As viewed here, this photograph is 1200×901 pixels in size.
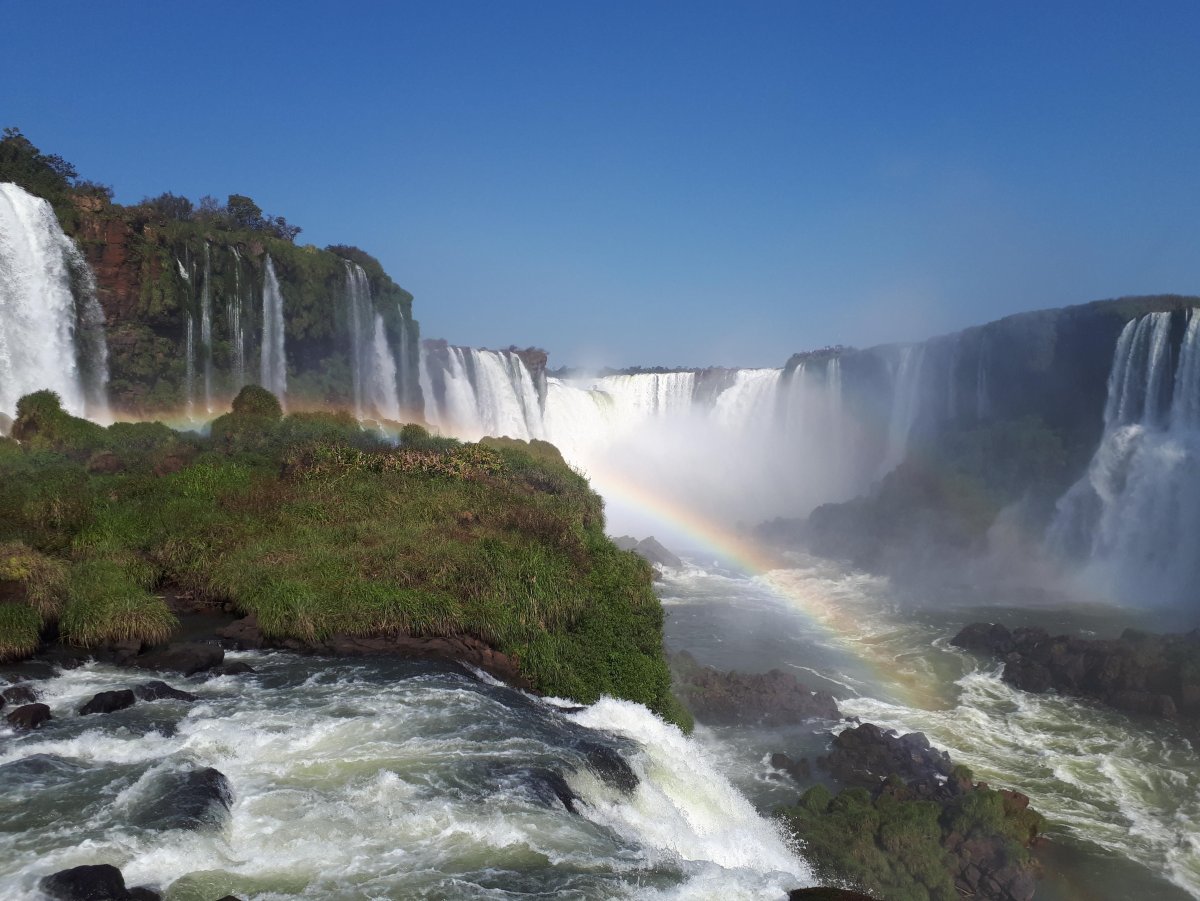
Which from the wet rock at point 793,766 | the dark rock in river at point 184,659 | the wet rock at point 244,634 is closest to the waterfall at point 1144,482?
the wet rock at point 793,766

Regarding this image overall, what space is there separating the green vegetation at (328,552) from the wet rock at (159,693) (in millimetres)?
1974

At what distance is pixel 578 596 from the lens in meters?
13.5

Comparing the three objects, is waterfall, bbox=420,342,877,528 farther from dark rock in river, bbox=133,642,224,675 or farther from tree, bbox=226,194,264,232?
dark rock in river, bbox=133,642,224,675

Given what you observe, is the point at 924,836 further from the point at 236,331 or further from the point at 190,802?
the point at 236,331

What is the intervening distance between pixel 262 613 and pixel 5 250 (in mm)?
22650

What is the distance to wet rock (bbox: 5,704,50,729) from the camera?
802 centimetres

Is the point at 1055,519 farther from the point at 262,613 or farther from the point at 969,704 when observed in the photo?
the point at 262,613

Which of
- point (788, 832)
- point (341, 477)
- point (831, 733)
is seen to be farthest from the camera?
point (341, 477)

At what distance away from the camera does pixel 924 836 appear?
432 inches

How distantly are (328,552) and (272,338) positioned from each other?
29.1m

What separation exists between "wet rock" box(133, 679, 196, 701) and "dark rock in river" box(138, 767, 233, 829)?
221 cm

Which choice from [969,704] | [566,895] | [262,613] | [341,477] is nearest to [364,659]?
[262,613]

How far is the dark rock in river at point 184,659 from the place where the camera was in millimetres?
10219

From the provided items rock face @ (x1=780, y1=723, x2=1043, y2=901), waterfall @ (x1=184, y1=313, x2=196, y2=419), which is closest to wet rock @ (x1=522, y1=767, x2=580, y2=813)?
rock face @ (x1=780, y1=723, x2=1043, y2=901)
